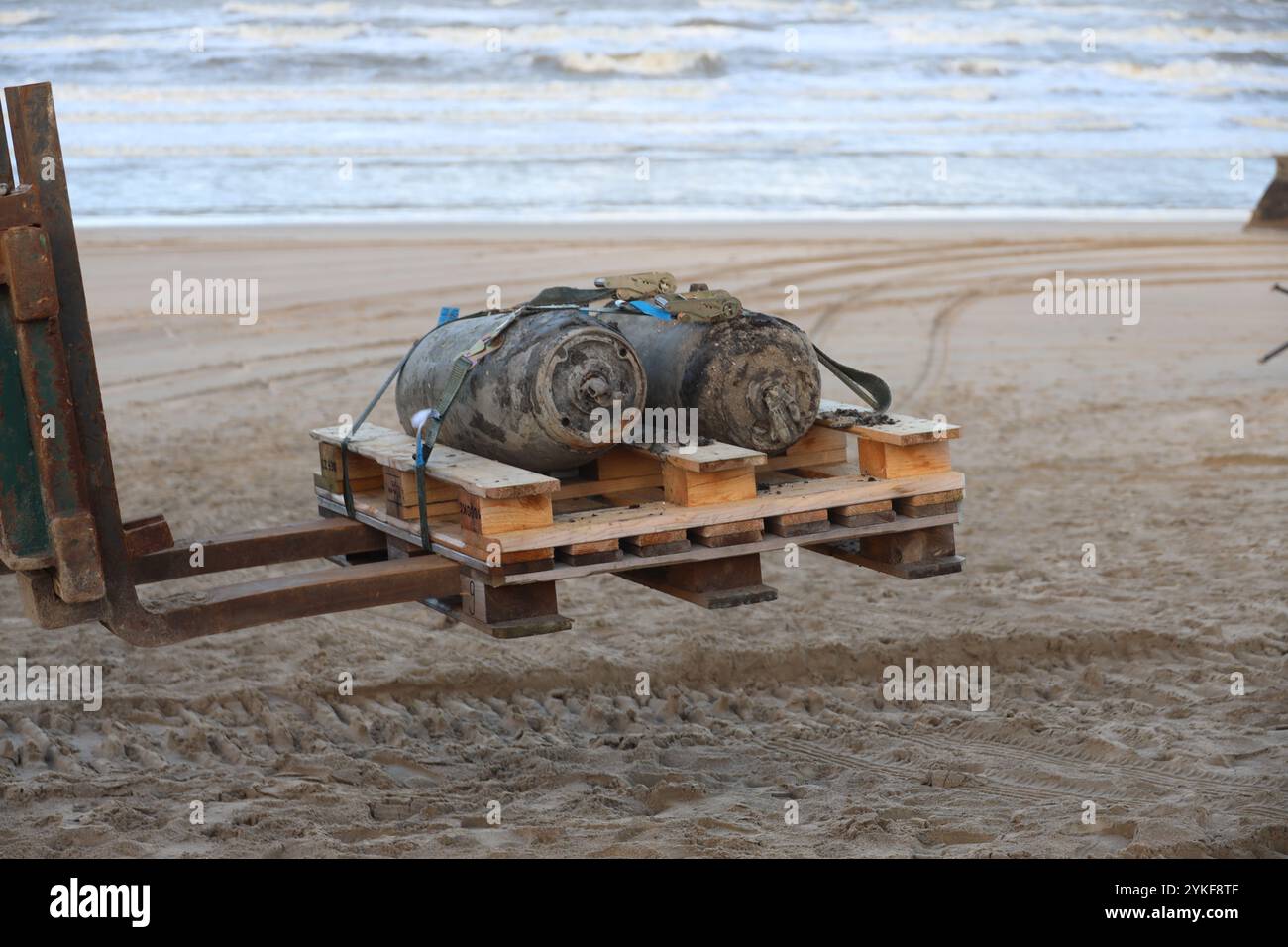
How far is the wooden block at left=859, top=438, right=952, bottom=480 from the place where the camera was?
4.44 meters

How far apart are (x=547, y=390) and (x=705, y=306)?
1.84 feet

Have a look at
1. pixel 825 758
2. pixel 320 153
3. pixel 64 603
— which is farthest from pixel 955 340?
pixel 320 153

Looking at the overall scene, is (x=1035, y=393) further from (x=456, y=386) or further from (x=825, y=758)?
(x=456, y=386)

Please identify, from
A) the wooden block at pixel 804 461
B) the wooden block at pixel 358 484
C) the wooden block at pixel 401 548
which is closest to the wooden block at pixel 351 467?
the wooden block at pixel 358 484

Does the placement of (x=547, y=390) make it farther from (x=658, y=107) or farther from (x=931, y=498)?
(x=658, y=107)

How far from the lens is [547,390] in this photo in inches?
159

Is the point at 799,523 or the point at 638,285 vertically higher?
the point at 638,285

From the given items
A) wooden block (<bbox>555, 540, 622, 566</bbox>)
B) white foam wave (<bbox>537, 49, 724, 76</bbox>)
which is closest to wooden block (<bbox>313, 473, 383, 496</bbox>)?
wooden block (<bbox>555, 540, 622, 566</bbox>)

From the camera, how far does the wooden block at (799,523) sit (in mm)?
4270

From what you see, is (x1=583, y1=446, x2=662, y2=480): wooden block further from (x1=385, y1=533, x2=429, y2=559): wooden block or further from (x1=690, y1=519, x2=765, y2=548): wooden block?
(x1=385, y1=533, x2=429, y2=559): wooden block

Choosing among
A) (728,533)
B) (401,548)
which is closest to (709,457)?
(728,533)

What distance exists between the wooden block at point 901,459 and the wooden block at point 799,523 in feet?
0.87

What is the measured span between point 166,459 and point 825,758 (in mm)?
5268

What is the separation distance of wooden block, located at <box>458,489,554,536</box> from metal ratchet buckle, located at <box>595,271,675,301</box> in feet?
2.51
